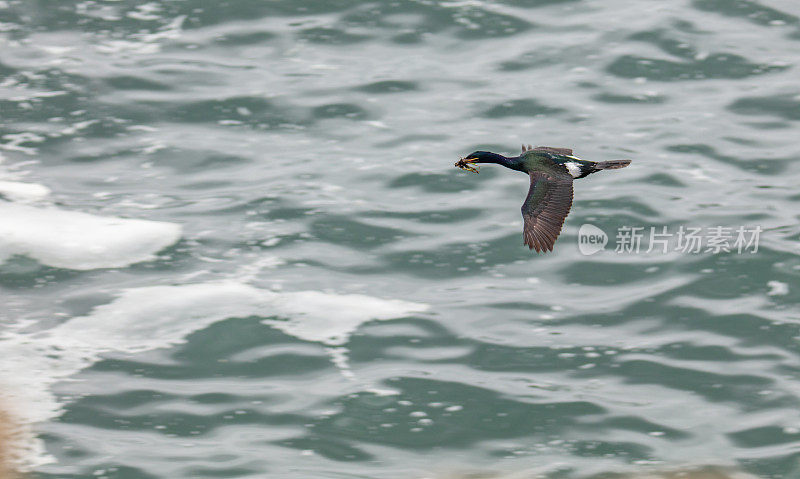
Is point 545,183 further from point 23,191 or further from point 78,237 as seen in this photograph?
point 23,191

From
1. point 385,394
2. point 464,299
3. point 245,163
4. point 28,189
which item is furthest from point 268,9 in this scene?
point 385,394

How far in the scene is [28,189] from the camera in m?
15.4

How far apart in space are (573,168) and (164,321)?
203 inches

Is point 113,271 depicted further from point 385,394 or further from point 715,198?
point 715,198

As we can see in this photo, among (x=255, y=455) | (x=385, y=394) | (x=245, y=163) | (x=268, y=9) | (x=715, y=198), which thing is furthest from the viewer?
(x=268, y=9)

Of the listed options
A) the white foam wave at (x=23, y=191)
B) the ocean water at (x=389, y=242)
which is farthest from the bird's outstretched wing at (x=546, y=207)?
the white foam wave at (x=23, y=191)

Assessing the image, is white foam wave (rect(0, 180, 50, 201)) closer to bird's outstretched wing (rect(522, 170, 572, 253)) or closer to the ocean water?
the ocean water

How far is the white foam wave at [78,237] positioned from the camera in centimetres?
1433

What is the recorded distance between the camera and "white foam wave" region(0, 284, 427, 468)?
12680mm

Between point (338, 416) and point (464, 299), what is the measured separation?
7.34 ft

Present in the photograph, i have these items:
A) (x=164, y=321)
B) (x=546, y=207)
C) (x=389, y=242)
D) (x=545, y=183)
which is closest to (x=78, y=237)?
(x=164, y=321)

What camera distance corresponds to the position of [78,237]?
14.6m

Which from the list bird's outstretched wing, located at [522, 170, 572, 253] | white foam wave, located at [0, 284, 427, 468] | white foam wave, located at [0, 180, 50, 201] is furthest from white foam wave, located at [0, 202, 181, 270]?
bird's outstretched wing, located at [522, 170, 572, 253]

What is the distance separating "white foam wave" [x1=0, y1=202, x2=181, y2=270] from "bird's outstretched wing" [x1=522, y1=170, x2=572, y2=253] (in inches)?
231
